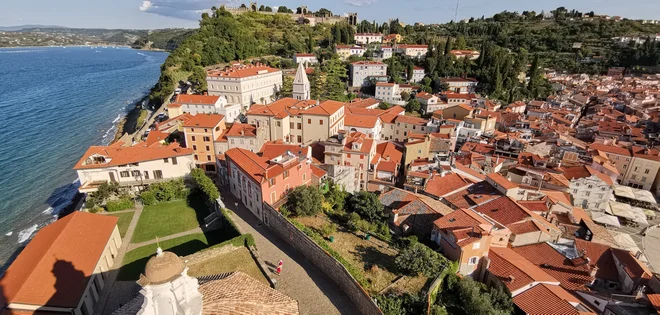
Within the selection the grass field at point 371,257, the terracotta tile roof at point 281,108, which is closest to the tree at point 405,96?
the terracotta tile roof at point 281,108

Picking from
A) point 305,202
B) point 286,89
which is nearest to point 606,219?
point 305,202

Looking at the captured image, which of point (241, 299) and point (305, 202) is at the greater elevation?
point (241, 299)

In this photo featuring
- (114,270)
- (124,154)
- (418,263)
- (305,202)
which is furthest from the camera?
(124,154)

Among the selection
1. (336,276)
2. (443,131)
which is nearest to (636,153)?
(443,131)

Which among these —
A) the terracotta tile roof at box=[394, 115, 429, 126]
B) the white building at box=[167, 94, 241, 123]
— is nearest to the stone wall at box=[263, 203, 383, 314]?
the white building at box=[167, 94, 241, 123]

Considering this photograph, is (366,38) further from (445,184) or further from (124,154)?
(124,154)

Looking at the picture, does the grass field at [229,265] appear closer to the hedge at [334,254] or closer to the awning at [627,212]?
the hedge at [334,254]
